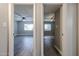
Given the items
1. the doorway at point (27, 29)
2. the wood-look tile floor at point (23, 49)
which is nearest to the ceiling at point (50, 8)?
the doorway at point (27, 29)

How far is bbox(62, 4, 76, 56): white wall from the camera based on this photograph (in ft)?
8.18

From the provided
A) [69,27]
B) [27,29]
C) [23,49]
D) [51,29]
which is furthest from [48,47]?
[27,29]

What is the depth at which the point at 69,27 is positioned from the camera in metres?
2.52

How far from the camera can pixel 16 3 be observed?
2.48 m

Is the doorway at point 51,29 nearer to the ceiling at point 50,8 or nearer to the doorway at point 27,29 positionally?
the ceiling at point 50,8

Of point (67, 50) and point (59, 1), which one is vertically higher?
point (59, 1)

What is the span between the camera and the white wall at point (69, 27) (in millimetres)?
2494

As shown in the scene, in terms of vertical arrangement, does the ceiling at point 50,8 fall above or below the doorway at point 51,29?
above

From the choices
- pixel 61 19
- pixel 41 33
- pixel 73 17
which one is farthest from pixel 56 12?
pixel 41 33

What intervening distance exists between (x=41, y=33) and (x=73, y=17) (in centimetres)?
74

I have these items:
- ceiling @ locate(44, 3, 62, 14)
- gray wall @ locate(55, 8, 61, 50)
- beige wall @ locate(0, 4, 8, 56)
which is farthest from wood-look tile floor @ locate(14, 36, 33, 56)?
ceiling @ locate(44, 3, 62, 14)

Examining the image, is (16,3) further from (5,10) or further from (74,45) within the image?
(74,45)

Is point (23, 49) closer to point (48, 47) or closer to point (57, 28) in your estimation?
point (48, 47)

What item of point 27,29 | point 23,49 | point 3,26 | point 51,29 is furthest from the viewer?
point 27,29
